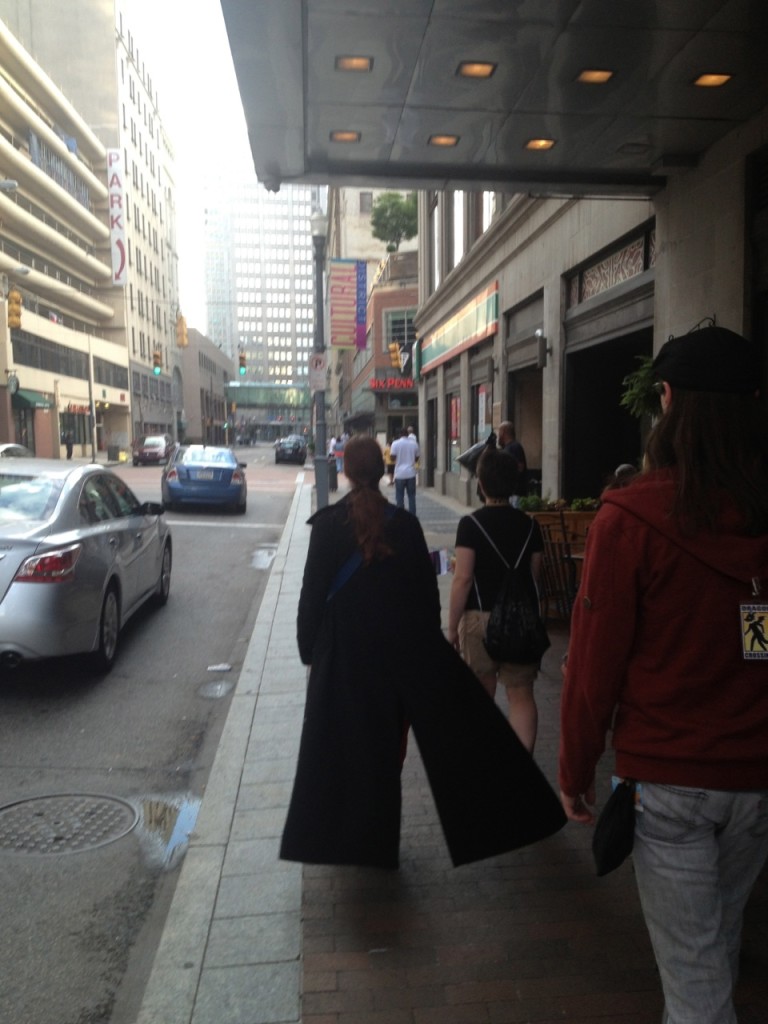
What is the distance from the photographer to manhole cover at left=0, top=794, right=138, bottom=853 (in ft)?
13.5

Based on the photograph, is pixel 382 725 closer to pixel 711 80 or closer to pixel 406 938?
pixel 406 938

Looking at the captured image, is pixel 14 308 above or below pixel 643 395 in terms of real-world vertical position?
above

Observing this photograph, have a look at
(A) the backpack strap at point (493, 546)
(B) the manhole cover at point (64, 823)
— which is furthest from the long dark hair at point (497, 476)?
(B) the manhole cover at point (64, 823)

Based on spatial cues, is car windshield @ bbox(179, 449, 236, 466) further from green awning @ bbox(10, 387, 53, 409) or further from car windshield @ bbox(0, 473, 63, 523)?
green awning @ bbox(10, 387, 53, 409)

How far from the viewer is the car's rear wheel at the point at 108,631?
22.2 feet

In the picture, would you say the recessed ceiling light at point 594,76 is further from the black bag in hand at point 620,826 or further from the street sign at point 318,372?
the street sign at point 318,372

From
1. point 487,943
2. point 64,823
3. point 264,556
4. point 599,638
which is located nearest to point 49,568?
point 64,823

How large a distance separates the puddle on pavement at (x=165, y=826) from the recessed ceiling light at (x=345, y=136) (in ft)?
19.0

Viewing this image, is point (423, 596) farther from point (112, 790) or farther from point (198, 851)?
point (112, 790)

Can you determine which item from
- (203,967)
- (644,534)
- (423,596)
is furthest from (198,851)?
(644,534)

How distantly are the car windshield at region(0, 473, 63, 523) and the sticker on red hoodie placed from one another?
5654 mm

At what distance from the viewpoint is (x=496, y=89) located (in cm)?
687

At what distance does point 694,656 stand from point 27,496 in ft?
19.6

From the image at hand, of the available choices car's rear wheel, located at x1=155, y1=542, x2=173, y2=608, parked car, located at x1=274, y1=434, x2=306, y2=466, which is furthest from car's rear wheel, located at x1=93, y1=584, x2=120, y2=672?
parked car, located at x1=274, y1=434, x2=306, y2=466
